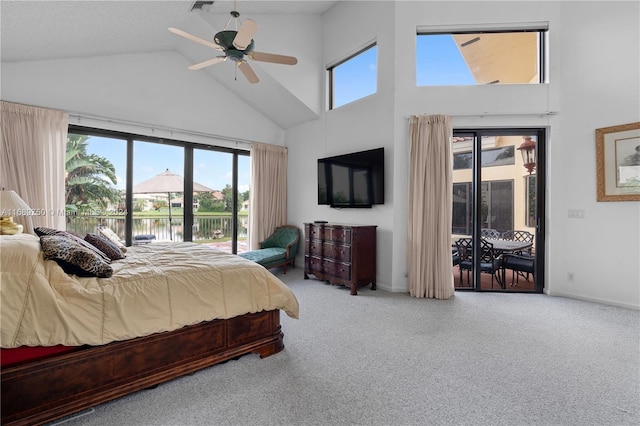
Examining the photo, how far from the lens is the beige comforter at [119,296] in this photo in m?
1.52

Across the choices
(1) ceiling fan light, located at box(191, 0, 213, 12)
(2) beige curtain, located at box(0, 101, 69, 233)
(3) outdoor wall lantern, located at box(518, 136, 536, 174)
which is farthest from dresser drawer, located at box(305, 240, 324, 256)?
(1) ceiling fan light, located at box(191, 0, 213, 12)

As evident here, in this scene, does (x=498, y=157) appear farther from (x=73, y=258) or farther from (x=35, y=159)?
(x=35, y=159)

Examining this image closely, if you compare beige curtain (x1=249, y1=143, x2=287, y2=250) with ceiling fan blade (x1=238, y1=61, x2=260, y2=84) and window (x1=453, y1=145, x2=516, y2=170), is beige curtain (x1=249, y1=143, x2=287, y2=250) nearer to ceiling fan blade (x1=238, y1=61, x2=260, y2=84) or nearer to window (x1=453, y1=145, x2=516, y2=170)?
ceiling fan blade (x1=238, y1=61, x2=260, y2=84)

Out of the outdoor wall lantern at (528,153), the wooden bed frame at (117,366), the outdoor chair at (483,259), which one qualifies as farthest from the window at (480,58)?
the wooden bed frame at (117,366)

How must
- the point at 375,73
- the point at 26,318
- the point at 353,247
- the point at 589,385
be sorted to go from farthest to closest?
the point at 375,73
the point at 353,247
the point at 589,385
the point at 26,318

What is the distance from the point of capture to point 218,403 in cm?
174

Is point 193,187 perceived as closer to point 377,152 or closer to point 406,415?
point 377,152

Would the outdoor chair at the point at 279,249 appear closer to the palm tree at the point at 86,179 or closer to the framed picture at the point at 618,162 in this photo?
the palm tree at the point at 86,179

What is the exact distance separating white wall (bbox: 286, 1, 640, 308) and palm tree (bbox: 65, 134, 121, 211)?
3943 mm

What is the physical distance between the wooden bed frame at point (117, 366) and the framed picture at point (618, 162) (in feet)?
14.5

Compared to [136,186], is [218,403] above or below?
below

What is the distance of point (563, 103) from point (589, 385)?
3.57m

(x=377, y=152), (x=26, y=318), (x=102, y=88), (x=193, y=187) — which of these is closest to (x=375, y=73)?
(x=377, y=152)

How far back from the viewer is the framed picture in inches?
135
